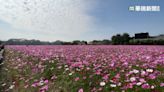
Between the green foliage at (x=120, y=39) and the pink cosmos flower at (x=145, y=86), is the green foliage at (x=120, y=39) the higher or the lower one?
the higher one

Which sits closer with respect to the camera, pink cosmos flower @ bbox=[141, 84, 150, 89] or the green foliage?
pink cosmos flower @ bbox=[141, 84, 150, 89]

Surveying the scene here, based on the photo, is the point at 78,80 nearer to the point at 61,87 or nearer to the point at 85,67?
the point at 61,87

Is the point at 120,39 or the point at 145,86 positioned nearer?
the point at 145,86

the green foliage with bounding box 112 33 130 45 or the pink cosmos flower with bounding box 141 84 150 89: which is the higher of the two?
the green foliage with bounding box 112 33 130 45

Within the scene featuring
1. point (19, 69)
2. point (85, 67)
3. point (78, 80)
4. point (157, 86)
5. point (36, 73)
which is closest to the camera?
point (157, 86)

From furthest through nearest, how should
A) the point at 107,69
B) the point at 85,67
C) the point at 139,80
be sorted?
the point at 85,67, the point at 107,69, the point at 139,80

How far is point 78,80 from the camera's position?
19.1 ft

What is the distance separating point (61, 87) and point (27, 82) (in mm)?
1826

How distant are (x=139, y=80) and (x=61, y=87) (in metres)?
1.53

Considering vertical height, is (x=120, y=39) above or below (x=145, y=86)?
above

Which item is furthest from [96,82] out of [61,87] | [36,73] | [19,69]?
[19,69]

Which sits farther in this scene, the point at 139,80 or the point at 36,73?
the point at 36,73

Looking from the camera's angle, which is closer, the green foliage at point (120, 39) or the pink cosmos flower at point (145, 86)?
the pink cosmos flower at point (145, 86)

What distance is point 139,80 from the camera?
4914 mm
